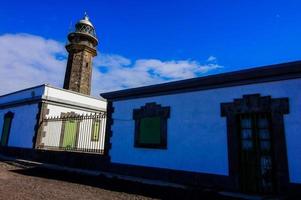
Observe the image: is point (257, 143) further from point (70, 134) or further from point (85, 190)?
point (70, 134)

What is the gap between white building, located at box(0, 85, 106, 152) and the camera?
46.4 ft

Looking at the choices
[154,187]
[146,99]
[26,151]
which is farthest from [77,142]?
[154,187]

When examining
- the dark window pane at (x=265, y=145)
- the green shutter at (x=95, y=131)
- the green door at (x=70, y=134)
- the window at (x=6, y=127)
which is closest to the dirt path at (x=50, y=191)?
the dark window pane at (x=265, y=145)

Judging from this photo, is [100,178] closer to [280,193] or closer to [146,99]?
[146,99]

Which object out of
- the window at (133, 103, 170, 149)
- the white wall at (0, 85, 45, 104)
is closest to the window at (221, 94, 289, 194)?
the window at (133, 103, 170, 149)

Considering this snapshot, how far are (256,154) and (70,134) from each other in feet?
35.8

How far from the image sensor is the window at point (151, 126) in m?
8.98

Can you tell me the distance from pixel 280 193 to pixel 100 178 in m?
5.60

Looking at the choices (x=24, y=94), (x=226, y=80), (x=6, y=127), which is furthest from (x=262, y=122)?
(x=6, y=127)

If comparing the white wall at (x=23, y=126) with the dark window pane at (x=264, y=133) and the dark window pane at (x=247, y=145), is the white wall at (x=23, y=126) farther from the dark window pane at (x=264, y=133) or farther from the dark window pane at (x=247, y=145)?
the dark window pane at (x=264, y=133)

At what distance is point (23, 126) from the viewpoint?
15172 millimetres

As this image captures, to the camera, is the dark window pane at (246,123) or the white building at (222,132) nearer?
the white building at (222,132)

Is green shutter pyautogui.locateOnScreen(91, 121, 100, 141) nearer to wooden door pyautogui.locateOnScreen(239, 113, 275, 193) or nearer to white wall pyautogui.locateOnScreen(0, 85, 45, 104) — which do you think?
white wall pyautogui.locateOnScreen(0, 85, 45, 104)

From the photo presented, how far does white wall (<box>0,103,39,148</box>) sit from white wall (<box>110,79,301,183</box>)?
7.34 m
